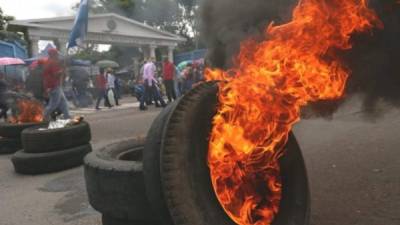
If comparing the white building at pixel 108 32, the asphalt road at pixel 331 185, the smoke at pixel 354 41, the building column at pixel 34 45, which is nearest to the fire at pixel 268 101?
the smoke at pixel 354 41

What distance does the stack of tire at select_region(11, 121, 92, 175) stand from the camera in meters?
6.14

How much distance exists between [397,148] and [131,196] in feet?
13.5

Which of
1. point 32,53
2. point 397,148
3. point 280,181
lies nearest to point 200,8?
point 397,148

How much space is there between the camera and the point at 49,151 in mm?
6266

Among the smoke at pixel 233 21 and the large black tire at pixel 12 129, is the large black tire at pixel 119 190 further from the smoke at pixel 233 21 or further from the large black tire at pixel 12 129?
the large black tire at pixel 12 129

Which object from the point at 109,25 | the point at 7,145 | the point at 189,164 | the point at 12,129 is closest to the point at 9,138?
the point at 7,145

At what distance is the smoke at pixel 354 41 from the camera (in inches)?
171

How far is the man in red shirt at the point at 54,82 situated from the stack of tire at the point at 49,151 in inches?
112

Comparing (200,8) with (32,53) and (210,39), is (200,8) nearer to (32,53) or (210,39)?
(210,39)

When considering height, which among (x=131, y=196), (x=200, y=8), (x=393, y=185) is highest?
(x=200, y=8)

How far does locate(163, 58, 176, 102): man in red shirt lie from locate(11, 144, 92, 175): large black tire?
9.07m

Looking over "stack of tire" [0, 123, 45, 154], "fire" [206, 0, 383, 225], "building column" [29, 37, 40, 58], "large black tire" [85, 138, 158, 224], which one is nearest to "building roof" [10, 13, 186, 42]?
"building column" [29, 37, 40, 58]

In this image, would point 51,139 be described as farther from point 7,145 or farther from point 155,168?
point 155,168

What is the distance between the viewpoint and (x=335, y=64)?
12.4ft
